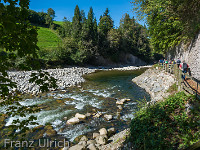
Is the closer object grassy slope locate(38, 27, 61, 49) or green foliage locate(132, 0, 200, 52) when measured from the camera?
green foliage locate(132, 0, 200, 52)

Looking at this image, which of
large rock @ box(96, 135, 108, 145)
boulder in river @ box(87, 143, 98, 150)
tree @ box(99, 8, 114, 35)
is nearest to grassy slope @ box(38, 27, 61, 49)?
tree @ box(99, 8, 114, 35)

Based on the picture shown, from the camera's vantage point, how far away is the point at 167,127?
5082 mm

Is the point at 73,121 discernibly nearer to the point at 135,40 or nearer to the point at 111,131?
the point at 111,131

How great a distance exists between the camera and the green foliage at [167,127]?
442 centimetres

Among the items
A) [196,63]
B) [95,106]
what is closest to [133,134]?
[95,106]

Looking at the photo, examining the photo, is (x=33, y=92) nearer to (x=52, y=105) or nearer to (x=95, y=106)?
(x=52, y=105)

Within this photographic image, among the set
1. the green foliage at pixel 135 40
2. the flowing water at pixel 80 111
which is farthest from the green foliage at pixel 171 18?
the green foliage at pixel 135 40

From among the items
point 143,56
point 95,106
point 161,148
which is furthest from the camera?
point 143,56

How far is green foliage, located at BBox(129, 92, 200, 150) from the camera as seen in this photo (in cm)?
442

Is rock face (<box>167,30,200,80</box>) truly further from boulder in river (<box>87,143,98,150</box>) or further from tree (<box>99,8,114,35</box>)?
tree (<box>99,8,114,35</box>)

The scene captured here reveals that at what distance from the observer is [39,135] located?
678 centimetres

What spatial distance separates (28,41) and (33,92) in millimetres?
13171

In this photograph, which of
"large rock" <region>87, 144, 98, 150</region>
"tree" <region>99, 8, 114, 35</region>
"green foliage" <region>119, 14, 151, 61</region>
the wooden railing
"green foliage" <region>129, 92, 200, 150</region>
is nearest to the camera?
"green foliage" <region>129, 92, 200, 150</region>

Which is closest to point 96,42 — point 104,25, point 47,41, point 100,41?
point 100,41
